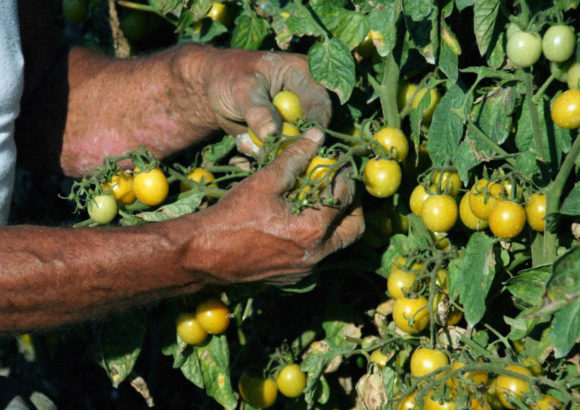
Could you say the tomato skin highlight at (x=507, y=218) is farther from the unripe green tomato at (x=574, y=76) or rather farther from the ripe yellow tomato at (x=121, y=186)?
the ripe yellow tomato at (x=121, y=186)

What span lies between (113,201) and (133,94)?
55 centimetres

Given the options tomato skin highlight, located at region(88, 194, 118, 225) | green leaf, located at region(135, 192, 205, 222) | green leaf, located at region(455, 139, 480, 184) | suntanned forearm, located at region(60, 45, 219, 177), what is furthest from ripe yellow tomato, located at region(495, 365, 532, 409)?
suntanned forearm, located at region(60, 45, 219, 177)

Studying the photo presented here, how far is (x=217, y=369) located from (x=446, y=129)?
29.0 inches

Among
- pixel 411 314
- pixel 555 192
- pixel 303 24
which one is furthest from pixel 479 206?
pixel 303 24

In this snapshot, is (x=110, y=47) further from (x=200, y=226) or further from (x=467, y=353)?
(x=467, y=353)

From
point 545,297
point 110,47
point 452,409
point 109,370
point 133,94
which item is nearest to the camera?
point 545,297

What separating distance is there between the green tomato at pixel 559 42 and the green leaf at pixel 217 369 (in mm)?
944

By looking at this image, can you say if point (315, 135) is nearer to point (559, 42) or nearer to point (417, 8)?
point (417, 8)

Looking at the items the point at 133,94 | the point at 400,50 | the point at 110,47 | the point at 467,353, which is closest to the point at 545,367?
the point at 467,353

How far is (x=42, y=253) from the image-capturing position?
1.49m

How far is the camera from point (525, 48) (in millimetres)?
1225

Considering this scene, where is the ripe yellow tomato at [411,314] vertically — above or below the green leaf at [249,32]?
below

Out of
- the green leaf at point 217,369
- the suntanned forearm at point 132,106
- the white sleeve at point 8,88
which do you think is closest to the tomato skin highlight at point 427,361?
the green leaf at point 217,369

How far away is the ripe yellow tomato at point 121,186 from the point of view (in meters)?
1.59
